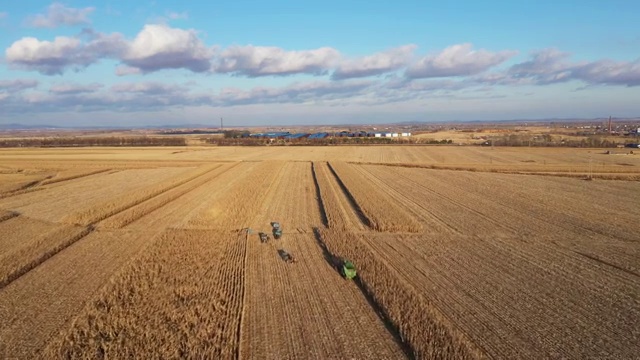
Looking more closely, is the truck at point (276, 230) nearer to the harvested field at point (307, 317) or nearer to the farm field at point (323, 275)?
the farm field at point (323, 275)

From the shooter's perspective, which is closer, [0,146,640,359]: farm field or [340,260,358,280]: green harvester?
[0,146,640,359]: farm field

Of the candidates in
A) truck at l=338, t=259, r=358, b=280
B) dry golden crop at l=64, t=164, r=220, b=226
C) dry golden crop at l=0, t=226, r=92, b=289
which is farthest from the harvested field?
dry golden crop at l=64, t=164, r=220, b=226

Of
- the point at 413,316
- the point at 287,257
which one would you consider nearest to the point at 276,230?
the point at 287,257

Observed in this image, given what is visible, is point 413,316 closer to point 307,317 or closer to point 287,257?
point 307,317

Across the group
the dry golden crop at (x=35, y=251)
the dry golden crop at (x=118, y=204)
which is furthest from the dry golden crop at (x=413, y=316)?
the dry golden crop at (x=118, y=204)

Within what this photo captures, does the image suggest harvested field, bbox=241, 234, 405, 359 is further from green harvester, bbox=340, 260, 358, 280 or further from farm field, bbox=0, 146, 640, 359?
green harvester, bbox=340, 260, 358, 280

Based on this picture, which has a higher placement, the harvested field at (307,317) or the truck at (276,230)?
the truck at (276,230)

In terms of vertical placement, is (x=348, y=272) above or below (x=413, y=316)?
above

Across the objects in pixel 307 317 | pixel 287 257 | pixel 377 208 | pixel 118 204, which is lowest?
pixel 307 317

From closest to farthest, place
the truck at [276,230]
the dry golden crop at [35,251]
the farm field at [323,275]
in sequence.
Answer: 1. the farm field at [323,275]
2. the dry golden crop at [35,251]
3. the truck at [276,230]
